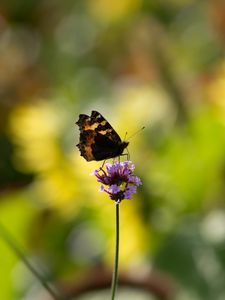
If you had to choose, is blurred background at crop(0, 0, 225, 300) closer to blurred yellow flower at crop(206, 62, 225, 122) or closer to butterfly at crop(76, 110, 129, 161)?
blurred yellow flower at crop(206, 62, 225, 122)

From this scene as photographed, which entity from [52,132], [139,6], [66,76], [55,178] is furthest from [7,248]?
[139,6]

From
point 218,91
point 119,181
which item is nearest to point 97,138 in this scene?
point 119,181

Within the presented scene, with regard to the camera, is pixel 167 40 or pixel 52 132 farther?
pixel 167 40

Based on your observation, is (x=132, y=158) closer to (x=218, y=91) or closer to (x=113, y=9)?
(x=218, y=91)

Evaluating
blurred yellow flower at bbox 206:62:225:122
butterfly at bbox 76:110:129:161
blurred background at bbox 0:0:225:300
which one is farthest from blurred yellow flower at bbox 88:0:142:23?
butterfly at bbox 76:110:129:161

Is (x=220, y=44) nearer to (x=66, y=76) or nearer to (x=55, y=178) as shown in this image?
(x=66, y=76)
